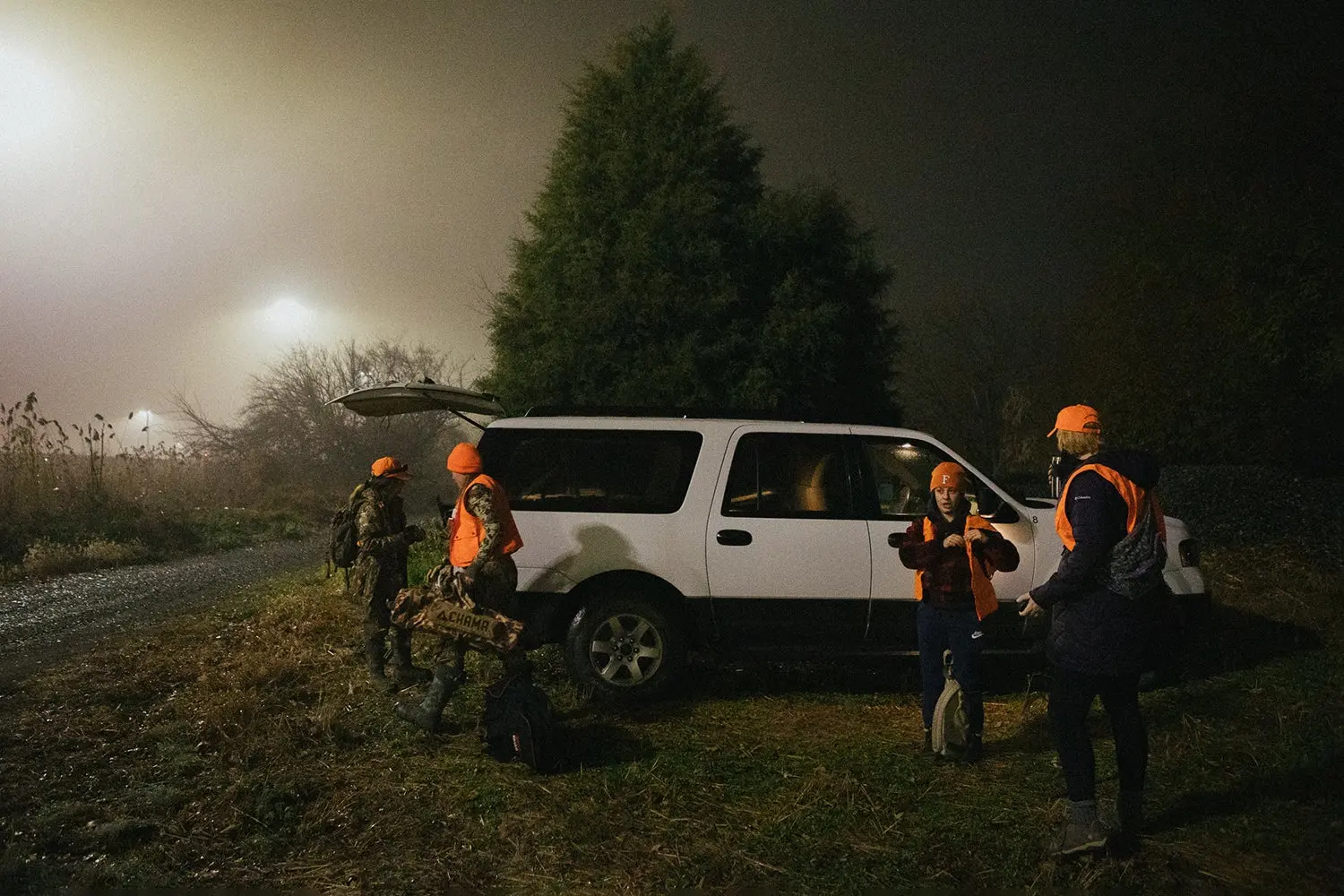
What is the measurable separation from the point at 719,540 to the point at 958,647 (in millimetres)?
1763

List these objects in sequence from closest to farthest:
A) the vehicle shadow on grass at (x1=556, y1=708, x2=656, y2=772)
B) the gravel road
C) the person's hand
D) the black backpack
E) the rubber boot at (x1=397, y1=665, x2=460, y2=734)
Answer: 1. the person's hand
2. the black backpack
3. the vehicle shadow on grass at (x1=556, y1=708, x2=656, y2=772)
4. the rubber boot at (x1=397, y1=665, x2=460, y2=734)
5. the gravel road

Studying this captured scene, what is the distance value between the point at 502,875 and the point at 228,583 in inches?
378

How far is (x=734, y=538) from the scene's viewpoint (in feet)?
21.5

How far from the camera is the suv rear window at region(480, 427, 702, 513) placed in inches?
264

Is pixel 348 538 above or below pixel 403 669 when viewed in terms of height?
above

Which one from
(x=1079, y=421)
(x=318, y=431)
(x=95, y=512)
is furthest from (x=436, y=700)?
(x=318, y=431)

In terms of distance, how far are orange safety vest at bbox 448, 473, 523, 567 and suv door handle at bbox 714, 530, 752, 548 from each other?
1.42m

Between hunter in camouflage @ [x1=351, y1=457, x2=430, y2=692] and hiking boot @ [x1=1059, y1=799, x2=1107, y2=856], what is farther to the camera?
hunter in camouflage @ [x1=351, y1=457, x2=430, y2=692]

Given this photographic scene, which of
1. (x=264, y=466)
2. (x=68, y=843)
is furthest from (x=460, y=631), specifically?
(x=264, y=466)

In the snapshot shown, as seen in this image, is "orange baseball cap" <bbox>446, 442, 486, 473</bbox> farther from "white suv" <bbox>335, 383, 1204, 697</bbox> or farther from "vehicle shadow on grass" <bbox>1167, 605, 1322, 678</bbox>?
"vehicle shadow on grass" <bbox>1167, 605, 1322, 678</bbox>

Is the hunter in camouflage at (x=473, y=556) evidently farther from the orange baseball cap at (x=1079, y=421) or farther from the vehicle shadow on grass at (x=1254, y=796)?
the vehicle shadow on grass at (x=1254, y=796)

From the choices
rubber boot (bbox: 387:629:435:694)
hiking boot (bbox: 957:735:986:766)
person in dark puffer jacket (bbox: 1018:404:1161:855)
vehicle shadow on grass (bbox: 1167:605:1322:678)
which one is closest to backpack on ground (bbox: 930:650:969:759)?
hiking boot (bbox: 957:735:986:766)

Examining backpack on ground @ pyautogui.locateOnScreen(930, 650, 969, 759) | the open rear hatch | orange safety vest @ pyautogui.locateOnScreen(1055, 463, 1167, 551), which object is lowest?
backpack on ground @ pyautogui.locateOnScreen(930, 650, 969, 759)

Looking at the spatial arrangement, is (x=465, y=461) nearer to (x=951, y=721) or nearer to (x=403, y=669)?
(x=403, y=669)
